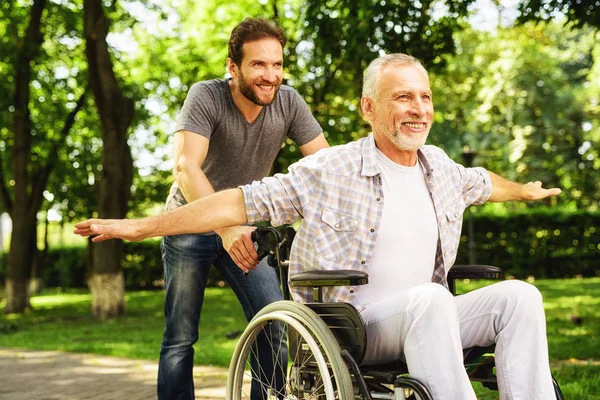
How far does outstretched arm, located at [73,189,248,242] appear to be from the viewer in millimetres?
2857

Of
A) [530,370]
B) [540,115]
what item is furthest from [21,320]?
[540,115]

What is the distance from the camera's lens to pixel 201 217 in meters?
Result: 2.98

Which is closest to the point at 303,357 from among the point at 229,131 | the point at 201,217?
the point at 201,217

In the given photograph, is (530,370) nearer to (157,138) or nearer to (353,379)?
(353,379)

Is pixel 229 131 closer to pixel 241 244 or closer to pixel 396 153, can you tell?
pixel 241 244

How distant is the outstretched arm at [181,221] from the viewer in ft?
9.37

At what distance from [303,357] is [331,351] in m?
0.41

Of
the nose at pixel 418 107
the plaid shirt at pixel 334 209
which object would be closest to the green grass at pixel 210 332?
the plaid shirt at pixel 334 209

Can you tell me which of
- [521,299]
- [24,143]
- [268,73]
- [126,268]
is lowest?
[521,299]

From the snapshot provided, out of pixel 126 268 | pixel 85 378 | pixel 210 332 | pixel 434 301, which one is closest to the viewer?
pixel 434 301

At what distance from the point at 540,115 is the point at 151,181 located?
42.1 ft

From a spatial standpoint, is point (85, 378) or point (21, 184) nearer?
point (85, 378)

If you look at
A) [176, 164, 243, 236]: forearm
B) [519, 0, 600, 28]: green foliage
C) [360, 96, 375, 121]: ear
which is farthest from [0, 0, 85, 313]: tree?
[360, 96, 375, 121]: ear

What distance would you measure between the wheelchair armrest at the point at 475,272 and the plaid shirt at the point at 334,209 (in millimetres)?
94
